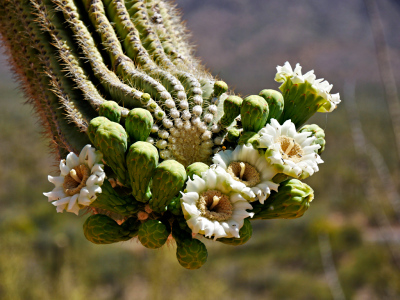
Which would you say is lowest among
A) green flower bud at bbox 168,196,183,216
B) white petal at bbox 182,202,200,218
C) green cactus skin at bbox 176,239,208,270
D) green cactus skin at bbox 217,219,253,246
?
green cactus skin at bbox 176,239,208,270

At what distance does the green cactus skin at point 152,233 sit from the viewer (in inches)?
47.3

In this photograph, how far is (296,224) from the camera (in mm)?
15219

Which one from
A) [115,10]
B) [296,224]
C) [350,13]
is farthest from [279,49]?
[115,10]

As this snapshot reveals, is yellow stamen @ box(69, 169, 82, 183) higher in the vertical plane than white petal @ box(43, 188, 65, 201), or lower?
higher

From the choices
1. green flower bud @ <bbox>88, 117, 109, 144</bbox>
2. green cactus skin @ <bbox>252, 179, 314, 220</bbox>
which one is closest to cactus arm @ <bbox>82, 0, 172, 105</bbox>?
green flower bud @ <bbox>88, 117, 109, 144</bbox>

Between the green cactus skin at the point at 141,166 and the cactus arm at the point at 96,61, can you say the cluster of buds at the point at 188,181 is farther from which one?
the cactus arm at the point at 96,61

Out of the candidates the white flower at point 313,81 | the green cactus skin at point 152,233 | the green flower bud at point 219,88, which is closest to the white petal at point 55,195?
the green cactus skin at point 152,233

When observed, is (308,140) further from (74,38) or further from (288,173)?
(74,38)

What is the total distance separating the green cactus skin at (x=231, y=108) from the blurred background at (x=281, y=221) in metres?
5.83

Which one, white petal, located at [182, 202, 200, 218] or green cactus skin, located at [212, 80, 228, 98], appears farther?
green cactus skin, located at [212, 80, 228, 98]

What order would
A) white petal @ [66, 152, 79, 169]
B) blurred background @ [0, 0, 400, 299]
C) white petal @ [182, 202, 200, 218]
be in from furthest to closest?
blurred background @ [0, 0, 400, 299] → white petal @ [66, 152, 79, 169] → white petal @ [182, 202, 200, 218]

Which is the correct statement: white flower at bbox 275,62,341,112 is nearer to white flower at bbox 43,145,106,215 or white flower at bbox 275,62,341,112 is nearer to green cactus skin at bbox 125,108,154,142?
green cactus skin at bbox 125,108,154,142

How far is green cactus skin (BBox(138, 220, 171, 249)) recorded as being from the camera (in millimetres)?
1201

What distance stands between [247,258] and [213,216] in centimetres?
1377
